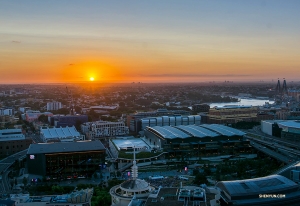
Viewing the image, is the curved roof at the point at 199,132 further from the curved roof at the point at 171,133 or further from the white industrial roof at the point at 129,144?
the white industrial roof at the point at 129,144

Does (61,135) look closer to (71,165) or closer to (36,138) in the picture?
(36,138)

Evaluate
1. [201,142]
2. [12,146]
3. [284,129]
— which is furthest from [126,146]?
[284,129]

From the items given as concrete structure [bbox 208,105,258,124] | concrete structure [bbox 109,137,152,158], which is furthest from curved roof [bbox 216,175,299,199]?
concrete structure [bbox 208,105,258,124]

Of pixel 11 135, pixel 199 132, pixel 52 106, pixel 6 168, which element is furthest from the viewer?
pixel 52 106

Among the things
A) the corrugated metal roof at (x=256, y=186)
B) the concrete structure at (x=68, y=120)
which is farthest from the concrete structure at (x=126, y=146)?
the concrete structure at (x=68, y=120)

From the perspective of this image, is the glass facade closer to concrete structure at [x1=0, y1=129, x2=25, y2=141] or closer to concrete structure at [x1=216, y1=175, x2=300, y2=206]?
concrete structure at [x1=0, y1=129, x2=25, y2=141]
